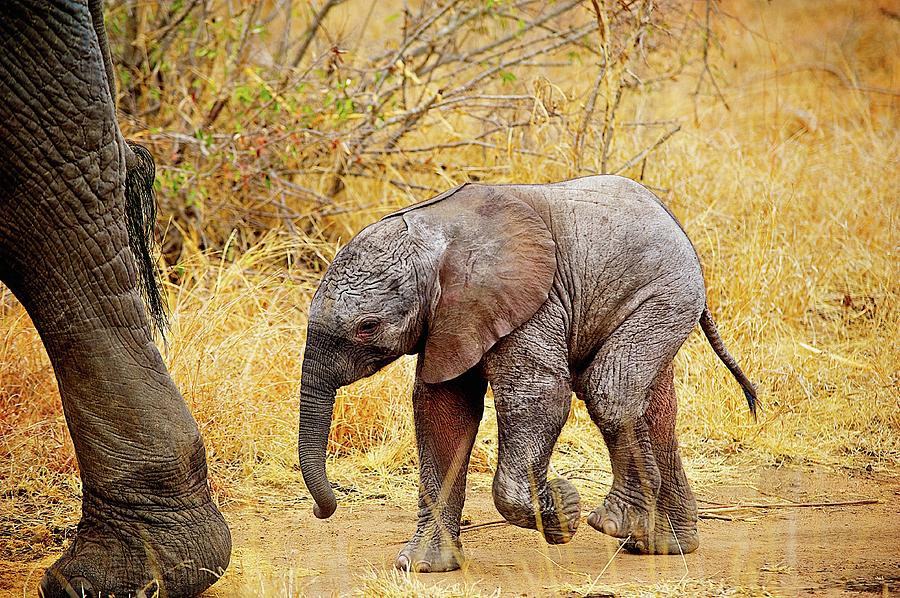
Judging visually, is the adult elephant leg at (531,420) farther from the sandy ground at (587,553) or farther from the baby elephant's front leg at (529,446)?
the sandy ground at (587,553)

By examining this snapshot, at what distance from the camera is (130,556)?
3.37 m

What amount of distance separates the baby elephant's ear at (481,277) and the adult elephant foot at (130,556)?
892mm

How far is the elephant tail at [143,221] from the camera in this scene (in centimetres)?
380

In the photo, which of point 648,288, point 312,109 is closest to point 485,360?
point 648,288

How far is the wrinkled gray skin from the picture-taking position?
10.6 feet

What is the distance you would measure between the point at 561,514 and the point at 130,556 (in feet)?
4.26

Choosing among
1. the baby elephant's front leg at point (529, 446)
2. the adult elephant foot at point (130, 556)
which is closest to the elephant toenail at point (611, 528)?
the baby elephant's front leg at point (529, 446)

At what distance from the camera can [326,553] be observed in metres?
4.15

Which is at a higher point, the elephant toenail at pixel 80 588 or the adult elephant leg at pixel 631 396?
the adult elephant leg at pixel 631 396

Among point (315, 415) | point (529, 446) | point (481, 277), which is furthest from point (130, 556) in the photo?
point (481, 277)

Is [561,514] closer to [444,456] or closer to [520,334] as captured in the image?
[444,456]

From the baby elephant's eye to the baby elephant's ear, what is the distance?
0.64 ft

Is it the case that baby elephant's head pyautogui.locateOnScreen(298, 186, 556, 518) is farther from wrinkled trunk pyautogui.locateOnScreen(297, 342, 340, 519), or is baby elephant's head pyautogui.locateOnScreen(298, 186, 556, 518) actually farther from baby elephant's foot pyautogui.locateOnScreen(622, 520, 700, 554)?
baby elephant's foot pyautogui.locateOnScreen(622, 520, 700, 554)

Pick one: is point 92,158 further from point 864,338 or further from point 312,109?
point 864,338
